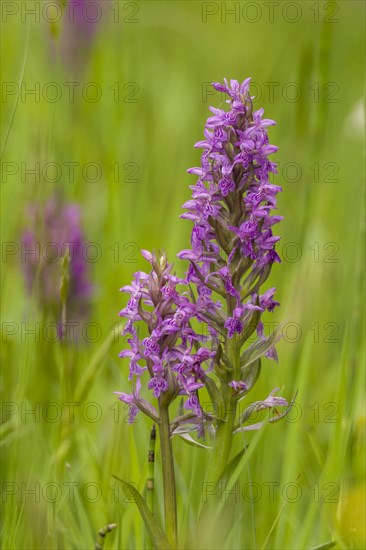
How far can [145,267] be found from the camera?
173 inches

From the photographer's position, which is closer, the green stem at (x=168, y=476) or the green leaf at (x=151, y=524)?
the green leaf at (x=151, y=524)

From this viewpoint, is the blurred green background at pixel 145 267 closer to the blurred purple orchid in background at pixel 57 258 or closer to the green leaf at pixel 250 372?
the blurred purple orchid in background at pixel 57 258

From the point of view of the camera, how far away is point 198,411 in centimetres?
183

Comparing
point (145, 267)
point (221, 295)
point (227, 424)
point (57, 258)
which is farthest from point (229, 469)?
point (145, 267)

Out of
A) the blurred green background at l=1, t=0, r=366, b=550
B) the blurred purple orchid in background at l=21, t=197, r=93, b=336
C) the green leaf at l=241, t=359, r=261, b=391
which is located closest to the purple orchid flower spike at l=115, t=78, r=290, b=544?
the green leaf at l=241, t=359, r=261, b=391

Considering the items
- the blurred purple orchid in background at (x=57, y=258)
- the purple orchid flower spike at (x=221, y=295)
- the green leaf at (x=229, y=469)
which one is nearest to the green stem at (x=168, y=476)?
the purple orchid flower spike at (x=221, y=295)

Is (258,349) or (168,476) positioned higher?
(258,349)

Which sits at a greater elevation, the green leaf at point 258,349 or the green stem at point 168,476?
the green leaf at point 258,349

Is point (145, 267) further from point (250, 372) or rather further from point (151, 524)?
point (151, 524)

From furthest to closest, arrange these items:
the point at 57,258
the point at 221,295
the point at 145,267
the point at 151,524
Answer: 1. the point at 145,267
2. the point at 57,258
3. the point at 221,295
4. the point at 151,524

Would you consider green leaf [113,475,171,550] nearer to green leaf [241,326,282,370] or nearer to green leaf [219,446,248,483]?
green leaf [219,446,248,483]

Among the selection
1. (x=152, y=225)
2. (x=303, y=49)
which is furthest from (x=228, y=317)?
(x=152, y=225)

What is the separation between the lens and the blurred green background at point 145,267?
7.69 feet

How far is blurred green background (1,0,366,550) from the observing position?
2.34m
